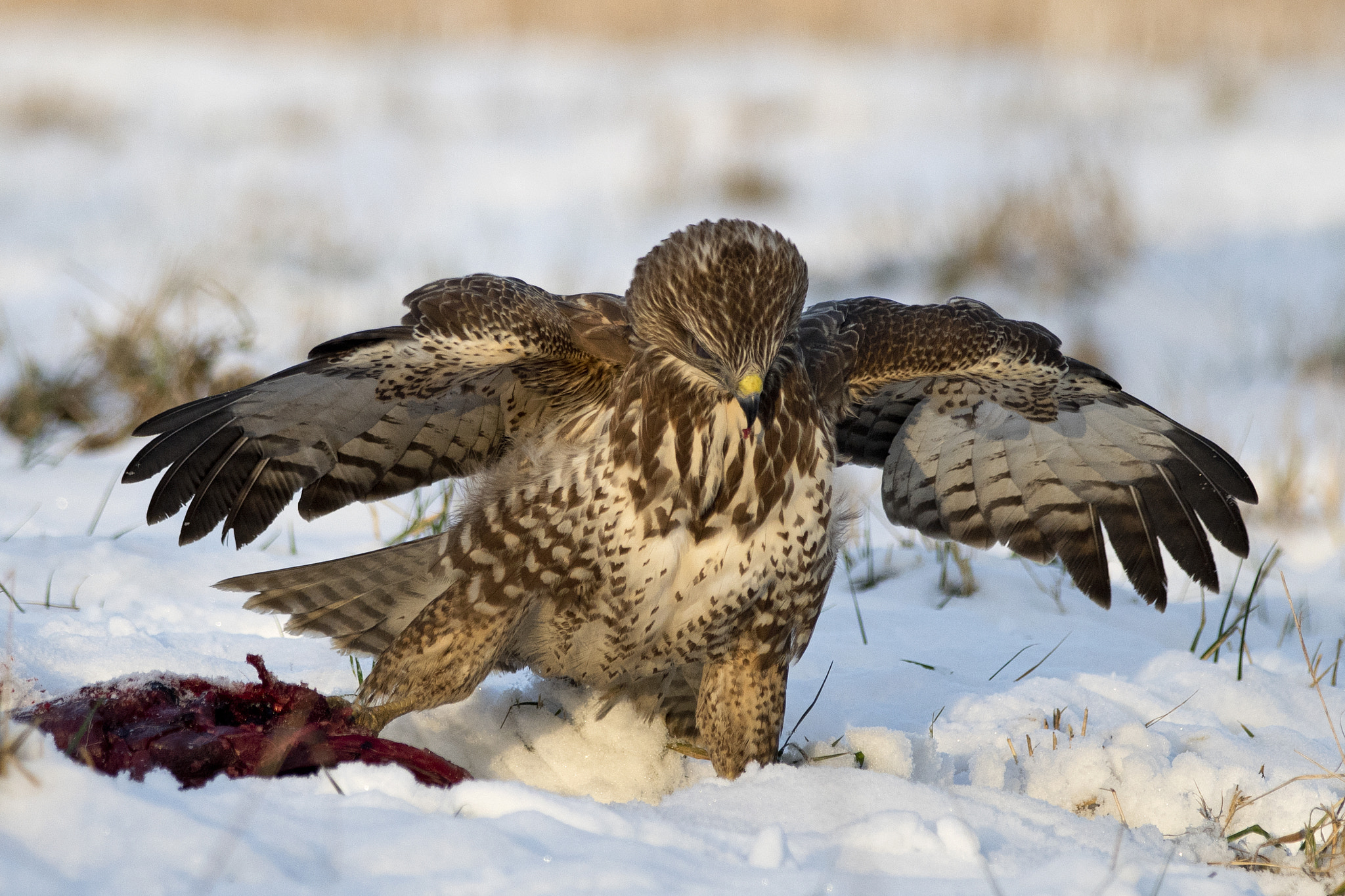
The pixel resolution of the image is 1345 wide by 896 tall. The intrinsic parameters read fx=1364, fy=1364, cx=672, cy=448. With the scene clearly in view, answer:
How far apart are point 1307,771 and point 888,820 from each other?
4.90 feet

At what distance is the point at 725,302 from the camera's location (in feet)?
9.38

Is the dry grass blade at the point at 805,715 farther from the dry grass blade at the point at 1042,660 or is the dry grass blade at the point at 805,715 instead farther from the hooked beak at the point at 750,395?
the hooked beak at the point at 750,395

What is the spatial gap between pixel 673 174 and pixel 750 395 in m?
10.1

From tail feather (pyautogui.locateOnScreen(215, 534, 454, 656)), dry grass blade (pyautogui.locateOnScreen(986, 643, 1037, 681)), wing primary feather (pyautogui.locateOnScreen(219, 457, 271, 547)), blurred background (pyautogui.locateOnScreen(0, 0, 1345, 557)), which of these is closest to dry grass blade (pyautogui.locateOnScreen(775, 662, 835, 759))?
dry grass blade (pyautogui.locateOnScreen(986, 643, 1037, 681))

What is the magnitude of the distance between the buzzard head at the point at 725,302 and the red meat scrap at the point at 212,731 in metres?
1.03

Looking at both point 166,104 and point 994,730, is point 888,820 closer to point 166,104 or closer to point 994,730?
point 994,730

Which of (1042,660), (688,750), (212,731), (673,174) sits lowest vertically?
(688,750)

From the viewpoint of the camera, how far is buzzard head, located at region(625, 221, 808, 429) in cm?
286

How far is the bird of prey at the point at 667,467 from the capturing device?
121 inches

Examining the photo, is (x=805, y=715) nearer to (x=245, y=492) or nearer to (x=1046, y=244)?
(x=245, y=492)

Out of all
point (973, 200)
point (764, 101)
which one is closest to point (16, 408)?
point (973, 200)

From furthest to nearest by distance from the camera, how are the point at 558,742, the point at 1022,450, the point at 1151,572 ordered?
the point at 1022,450 < the point at 1151,572 < the point at 558,742

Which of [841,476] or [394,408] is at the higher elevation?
[394,408]

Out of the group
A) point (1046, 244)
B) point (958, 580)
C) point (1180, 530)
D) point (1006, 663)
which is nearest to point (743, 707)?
point (1006, 663)
